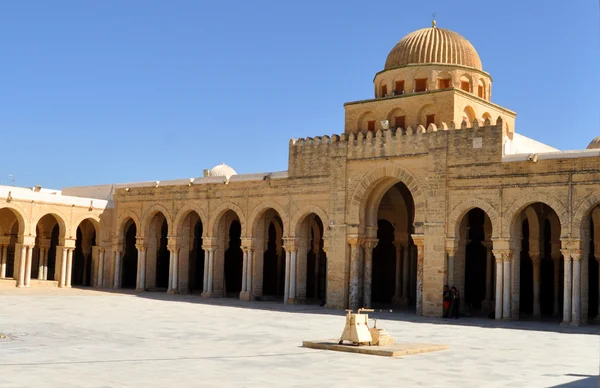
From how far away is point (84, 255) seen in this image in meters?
35.2

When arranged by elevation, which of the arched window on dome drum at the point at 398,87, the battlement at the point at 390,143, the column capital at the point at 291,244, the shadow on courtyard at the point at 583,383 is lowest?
the shadow on courtyard at the point at 583,383

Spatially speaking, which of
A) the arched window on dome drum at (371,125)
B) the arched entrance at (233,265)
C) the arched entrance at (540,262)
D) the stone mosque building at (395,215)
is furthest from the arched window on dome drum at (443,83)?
the arched entrance at (233,265)

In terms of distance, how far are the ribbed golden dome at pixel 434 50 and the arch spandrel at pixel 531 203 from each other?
7279 millimetres

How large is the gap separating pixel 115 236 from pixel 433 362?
23546 millimetres

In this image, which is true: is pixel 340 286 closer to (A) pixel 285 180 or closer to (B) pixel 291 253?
(B) pixel 291 253

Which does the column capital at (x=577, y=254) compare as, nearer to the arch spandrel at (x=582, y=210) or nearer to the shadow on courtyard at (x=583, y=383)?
the arch spandrel at (x=582, y=210)

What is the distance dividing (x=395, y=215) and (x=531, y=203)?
7.86 meters

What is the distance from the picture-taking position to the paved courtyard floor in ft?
30.0

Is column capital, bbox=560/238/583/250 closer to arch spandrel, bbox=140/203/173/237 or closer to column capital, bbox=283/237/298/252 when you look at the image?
column capital, bbox=283/237/298/252

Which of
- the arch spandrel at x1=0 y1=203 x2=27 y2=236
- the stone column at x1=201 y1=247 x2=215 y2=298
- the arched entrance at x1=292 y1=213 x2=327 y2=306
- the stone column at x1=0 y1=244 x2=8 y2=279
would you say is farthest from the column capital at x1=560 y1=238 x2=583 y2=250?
the stone column at x1=0 y1=244 x2=8 y2=279

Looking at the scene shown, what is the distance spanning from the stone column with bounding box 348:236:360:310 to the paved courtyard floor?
8.88 ft

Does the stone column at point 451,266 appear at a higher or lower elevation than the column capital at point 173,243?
lower

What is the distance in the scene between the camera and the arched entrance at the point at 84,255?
35.1 meters

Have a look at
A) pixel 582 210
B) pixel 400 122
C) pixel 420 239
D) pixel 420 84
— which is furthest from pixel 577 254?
pixel 420 84
